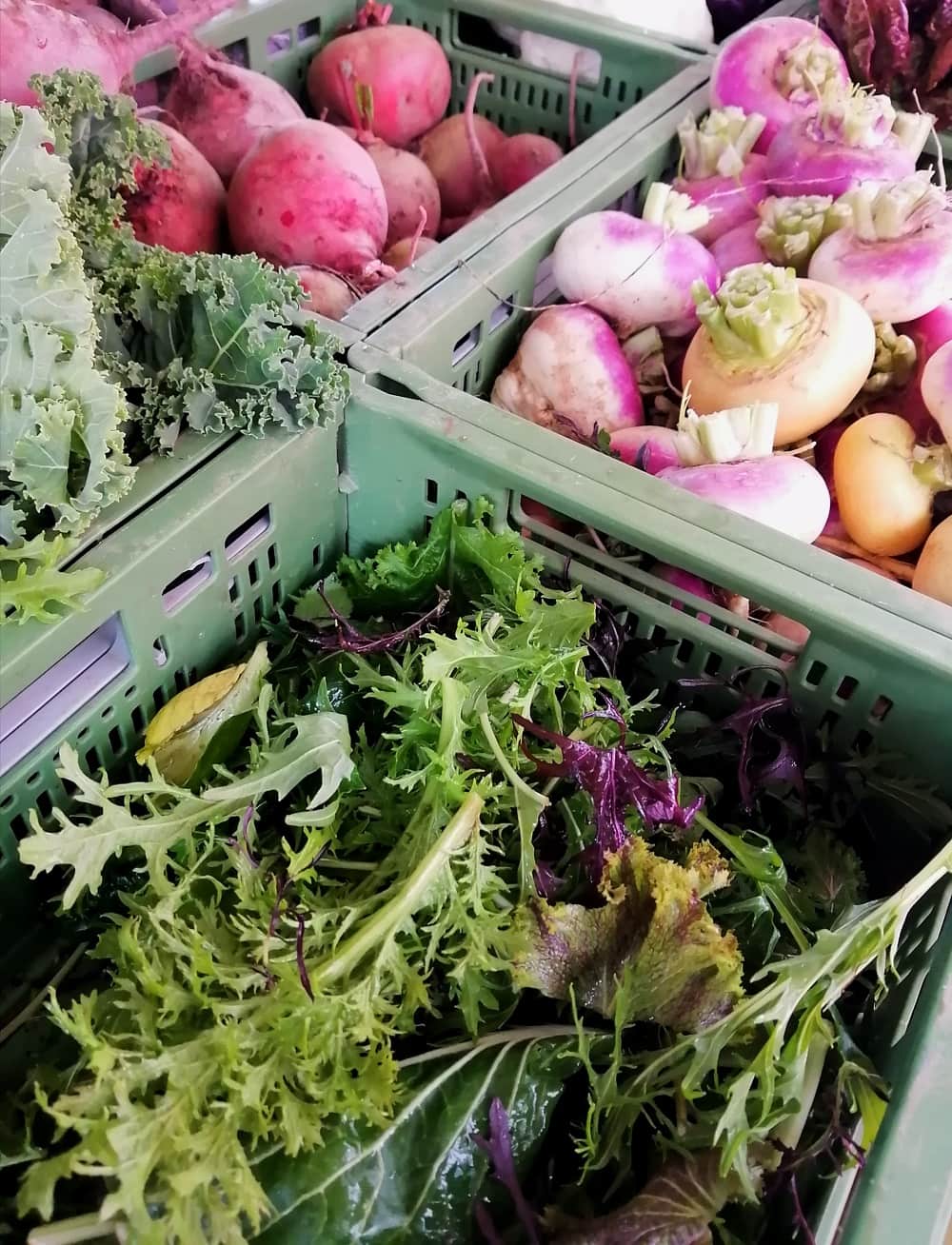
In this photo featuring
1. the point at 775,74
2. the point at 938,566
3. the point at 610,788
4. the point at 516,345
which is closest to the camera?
the point at 610,788

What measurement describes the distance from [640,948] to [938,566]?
535 millimetres

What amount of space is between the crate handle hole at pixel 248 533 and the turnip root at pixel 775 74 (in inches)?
→ 37.7

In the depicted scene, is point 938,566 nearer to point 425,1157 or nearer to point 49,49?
point 425,1157

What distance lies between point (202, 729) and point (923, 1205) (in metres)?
0.61

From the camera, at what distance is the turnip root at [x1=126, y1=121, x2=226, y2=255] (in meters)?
1.24

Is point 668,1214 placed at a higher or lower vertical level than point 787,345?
lower

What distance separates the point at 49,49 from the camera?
126 centimetres

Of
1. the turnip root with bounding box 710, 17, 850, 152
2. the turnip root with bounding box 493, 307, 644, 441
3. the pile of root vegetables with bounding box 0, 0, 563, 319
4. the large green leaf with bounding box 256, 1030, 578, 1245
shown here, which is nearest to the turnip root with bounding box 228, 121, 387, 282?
the pile of root vegetables with bounding box 0, 0, 563, 319

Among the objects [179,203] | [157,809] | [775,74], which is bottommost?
[157,809]

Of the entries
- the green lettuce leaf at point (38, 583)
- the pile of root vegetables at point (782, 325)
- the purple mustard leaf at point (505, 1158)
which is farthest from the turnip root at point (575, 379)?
the purple mustard leaf at point (505, 1158)

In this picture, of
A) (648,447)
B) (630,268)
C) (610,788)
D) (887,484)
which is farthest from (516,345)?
(610,788)

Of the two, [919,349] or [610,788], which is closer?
[610,788]

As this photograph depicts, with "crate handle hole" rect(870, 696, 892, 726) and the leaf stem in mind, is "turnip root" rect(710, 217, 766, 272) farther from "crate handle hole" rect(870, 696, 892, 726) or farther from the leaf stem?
the leaf stem

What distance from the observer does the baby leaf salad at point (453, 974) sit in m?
0.63
